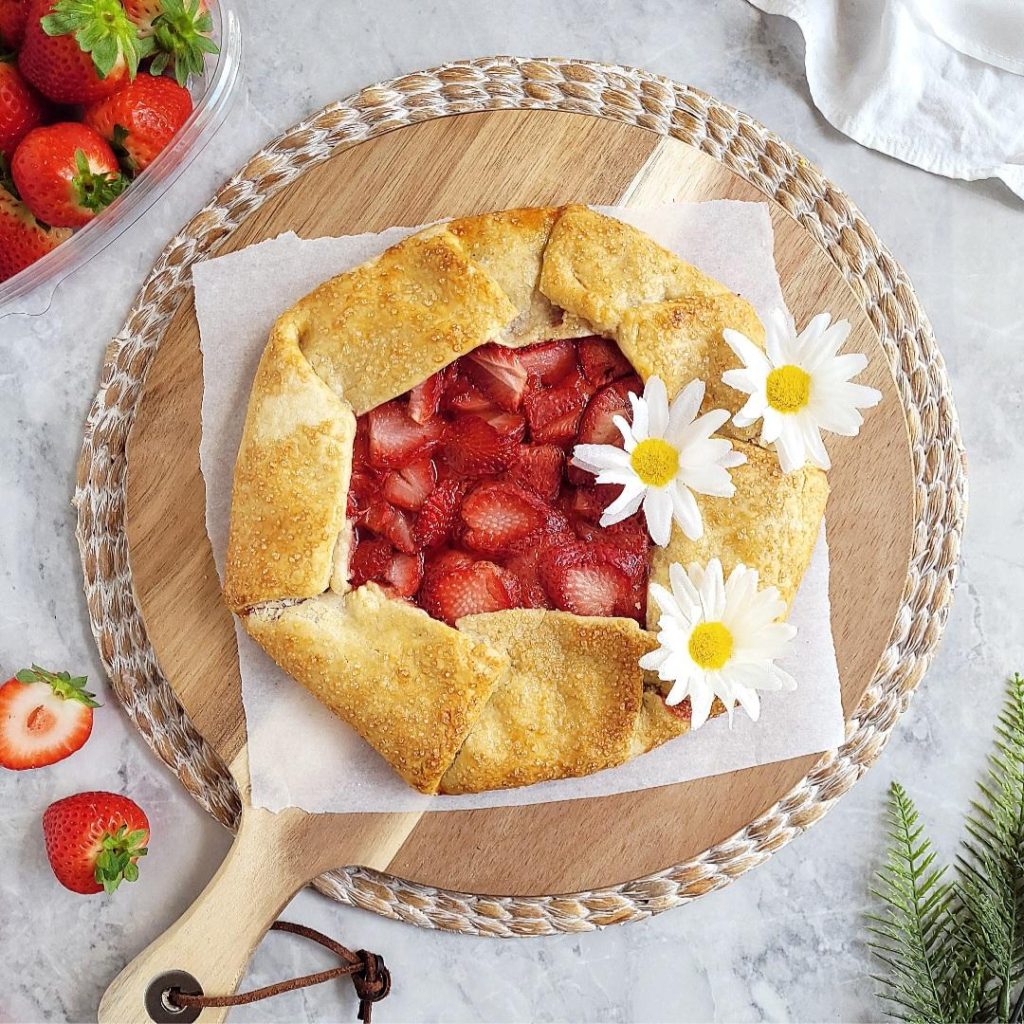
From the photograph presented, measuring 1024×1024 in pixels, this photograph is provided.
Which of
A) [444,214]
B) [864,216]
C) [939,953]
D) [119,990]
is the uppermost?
[444,214]

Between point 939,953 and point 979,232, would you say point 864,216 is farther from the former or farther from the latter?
point 939,953

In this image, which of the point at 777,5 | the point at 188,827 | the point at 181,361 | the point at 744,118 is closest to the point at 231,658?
the point at 188,827

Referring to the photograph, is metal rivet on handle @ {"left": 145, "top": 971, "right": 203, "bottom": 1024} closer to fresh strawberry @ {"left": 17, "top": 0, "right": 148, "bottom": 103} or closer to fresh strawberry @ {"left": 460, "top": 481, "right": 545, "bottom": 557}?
fresh strawberry @ {"left": 460, "top": 481, "right": 545, "bottom": 557}

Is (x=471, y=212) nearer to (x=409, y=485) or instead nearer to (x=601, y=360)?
(x=601, y=360)

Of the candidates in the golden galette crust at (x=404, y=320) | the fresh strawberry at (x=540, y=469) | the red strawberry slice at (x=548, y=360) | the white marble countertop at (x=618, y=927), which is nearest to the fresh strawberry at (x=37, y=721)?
the white marble countertop at (x=618, y=927)

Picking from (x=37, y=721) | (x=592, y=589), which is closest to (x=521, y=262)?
(x=592, y=589)

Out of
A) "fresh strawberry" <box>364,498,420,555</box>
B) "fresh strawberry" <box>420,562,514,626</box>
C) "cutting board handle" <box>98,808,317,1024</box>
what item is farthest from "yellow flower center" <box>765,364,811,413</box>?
"cutting board handle" <box>98,808,317,1024</box>
